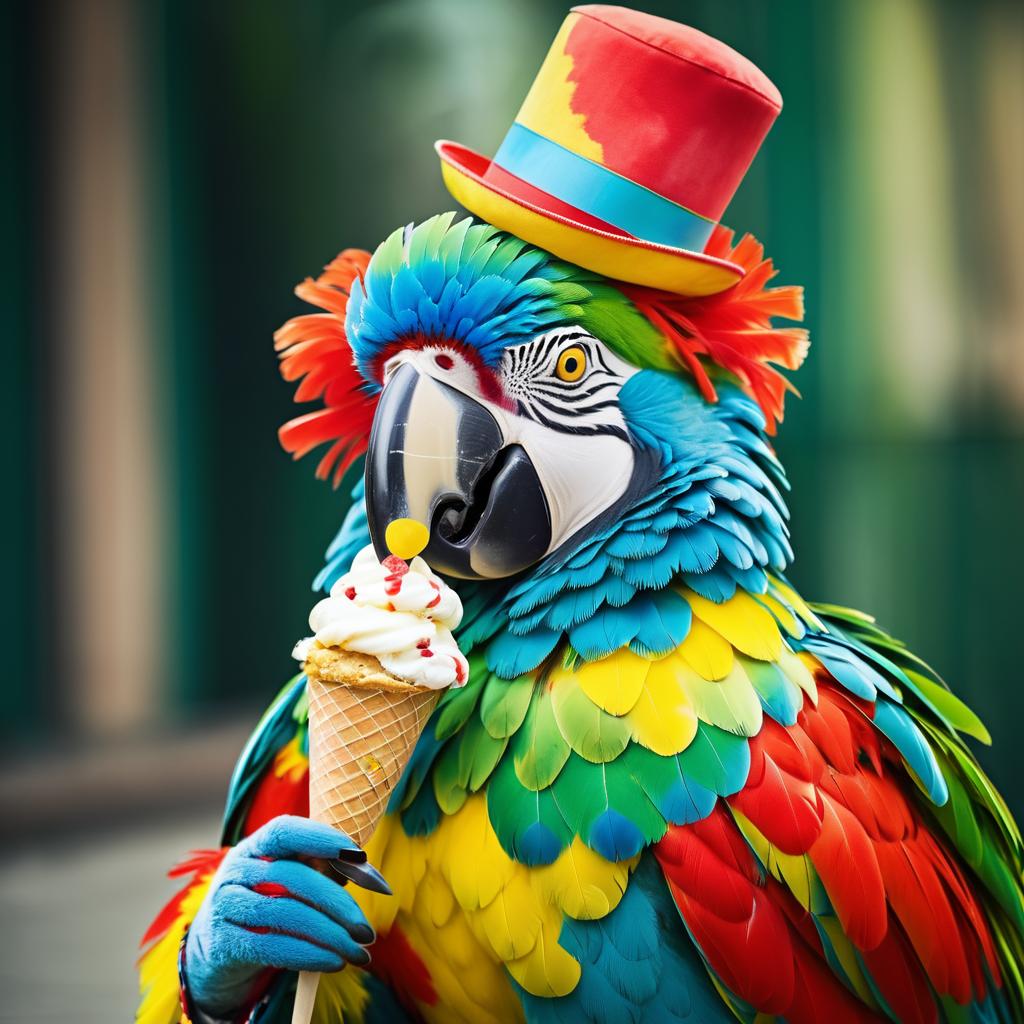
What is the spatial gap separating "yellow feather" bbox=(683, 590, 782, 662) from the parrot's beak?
0.17 metres

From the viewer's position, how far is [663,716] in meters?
1.22

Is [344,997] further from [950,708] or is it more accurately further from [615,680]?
[950,708]

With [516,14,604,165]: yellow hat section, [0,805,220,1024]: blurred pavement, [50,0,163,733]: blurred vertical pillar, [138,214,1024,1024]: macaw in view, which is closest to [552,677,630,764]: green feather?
[138,214,1024,1024]: macaw

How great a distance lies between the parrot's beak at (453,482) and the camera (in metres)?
1.22

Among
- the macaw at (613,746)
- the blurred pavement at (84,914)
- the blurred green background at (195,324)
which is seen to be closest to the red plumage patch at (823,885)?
the macaw at (613,746)

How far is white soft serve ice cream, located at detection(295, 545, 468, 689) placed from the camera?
1.16 meters

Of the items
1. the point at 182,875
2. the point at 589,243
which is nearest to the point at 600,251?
the point at 589,243

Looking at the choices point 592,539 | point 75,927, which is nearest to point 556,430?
point 592,539

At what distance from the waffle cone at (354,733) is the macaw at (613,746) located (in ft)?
0.19

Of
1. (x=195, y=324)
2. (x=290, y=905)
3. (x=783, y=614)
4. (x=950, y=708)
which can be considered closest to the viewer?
(x=290, y=905)

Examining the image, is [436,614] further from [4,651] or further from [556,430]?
[4,651]

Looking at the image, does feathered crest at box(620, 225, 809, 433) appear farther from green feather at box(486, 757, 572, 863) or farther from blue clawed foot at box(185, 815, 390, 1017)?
blue clawed foot at box(185, 815, 390, 1017)

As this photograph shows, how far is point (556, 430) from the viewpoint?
1271 mm

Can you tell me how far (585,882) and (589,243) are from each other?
61 centimetres
